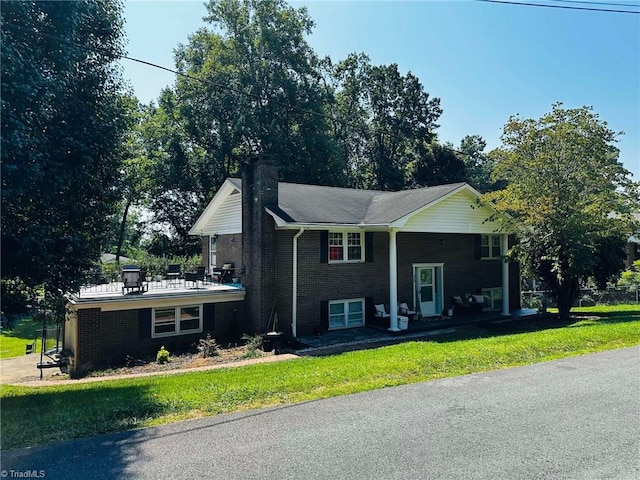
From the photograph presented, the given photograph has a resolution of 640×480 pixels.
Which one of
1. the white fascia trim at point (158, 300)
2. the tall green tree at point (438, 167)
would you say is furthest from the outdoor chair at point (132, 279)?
the tall green tree at point (438, 167)

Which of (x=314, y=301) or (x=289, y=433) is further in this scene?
(x=314, y=301)

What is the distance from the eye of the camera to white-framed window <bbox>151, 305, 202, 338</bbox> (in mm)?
14914

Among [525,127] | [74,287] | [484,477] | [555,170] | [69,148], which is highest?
[525,127]

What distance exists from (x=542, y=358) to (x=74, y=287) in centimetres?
1041

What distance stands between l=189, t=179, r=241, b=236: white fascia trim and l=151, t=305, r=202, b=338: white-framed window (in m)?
5.35

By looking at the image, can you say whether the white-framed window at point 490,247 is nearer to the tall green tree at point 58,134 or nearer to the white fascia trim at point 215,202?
the white fascia trim at point 215,202

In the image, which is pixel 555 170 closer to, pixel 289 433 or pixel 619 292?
pixel 619 292

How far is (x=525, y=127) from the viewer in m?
19.0

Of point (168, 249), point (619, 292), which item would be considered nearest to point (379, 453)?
point (619, 292)

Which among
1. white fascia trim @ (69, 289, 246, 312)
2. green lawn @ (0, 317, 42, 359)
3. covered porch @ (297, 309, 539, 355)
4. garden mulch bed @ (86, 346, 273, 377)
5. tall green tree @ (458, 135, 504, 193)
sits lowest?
green lawn @ (0, 317, 42, 359)

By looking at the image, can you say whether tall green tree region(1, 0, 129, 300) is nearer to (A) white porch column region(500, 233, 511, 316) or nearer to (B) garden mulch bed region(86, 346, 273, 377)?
(B) garden mulch bed region(86, 346, 273, 377)

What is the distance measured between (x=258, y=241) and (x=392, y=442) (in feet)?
37.4

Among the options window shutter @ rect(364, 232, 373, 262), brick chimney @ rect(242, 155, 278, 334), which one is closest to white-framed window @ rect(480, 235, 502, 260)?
window shutter @ rect(364, 232, 373, 262)

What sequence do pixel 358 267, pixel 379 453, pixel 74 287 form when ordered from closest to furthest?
1. pixel 379 453
2. pixel 74 287
3. pixel 358 267
